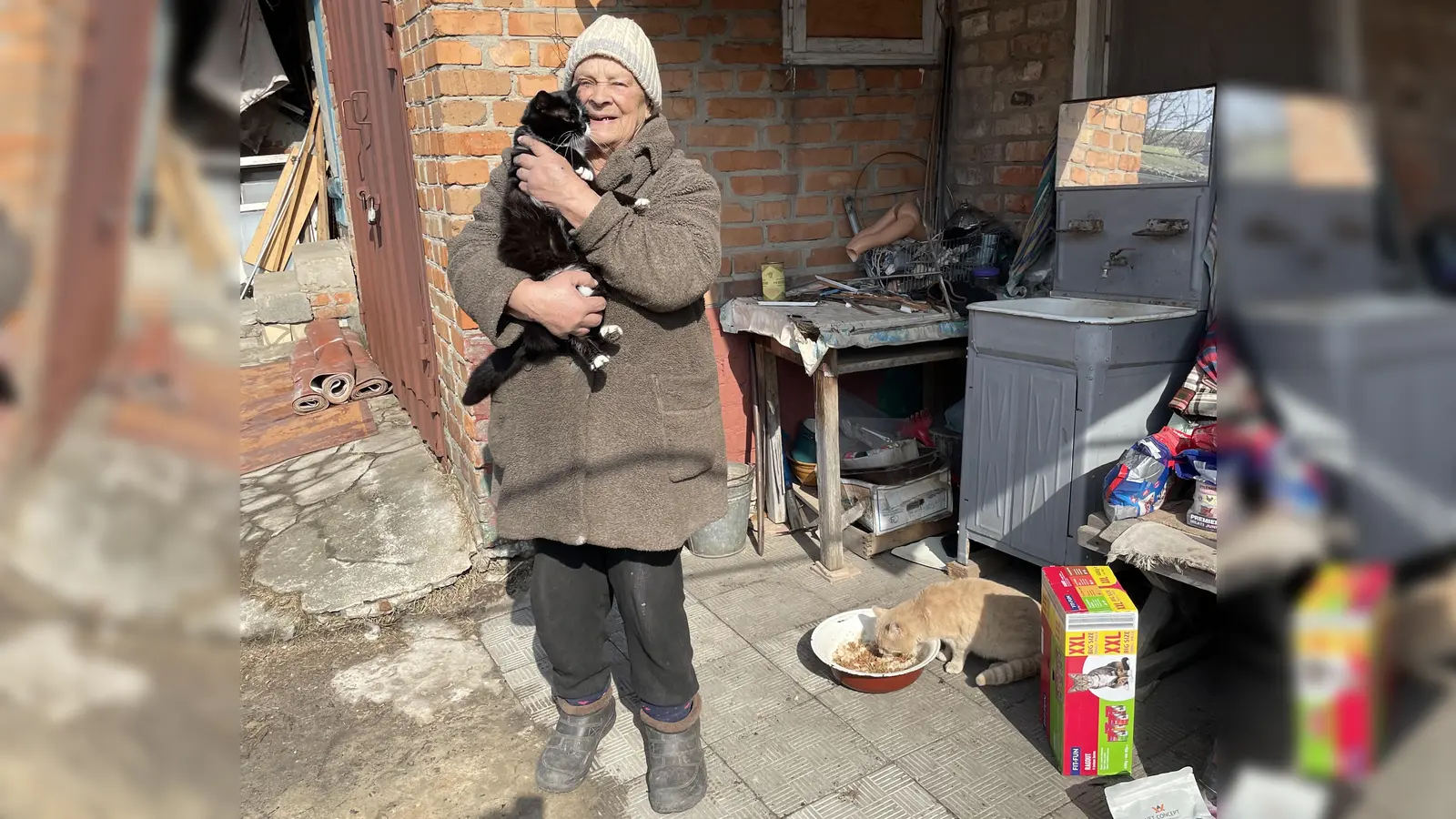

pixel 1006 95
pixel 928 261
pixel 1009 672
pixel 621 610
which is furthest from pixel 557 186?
pixel 1006 95

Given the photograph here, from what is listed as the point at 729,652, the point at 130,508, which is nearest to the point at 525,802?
the point at 729,652

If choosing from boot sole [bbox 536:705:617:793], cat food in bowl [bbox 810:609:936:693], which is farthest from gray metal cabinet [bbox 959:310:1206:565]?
boot sole [bbox 536:705:617:793]

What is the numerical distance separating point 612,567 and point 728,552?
72.9 inches

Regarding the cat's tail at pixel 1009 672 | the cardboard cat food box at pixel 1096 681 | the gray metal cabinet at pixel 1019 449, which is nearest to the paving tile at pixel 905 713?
the cat's tail at pixel 1009 672

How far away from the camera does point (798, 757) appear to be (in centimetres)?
271

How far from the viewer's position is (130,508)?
376 millimetres

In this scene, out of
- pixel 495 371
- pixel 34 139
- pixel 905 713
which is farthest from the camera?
pixel 905 713

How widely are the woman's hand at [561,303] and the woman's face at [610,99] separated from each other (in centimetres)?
38

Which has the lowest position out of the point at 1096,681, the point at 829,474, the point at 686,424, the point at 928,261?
the point at 1096,681

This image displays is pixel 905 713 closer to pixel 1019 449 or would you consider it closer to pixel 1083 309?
pixel 1019 449

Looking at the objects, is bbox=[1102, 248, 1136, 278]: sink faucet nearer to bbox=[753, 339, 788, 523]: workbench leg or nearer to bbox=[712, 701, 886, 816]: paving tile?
bbox=[753, 339, 788, 523]: workbench leg

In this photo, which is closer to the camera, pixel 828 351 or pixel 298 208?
pixel 828 351

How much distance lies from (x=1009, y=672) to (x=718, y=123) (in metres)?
2.76

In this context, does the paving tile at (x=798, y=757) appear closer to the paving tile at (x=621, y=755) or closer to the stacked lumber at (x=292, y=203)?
the paving tile at (x=621, y=755)
